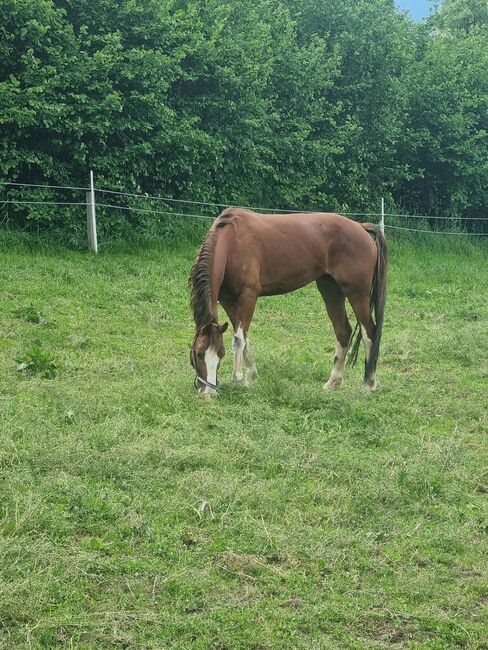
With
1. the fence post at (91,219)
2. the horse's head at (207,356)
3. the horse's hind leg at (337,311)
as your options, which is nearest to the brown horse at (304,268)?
the horse's hind leg at (337,311)

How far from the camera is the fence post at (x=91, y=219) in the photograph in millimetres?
10938

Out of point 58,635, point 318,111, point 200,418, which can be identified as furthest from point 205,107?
point 58,635

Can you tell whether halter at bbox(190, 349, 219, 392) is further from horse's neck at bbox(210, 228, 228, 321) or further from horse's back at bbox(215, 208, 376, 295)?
horse's back at bbox(215, 208, 376, 295)

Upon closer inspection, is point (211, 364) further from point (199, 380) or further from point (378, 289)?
point (378, 289)

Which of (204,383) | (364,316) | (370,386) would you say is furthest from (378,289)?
(204,383)

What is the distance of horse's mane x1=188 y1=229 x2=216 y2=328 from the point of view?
19.5 ft

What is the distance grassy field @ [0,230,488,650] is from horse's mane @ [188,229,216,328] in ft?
1.79

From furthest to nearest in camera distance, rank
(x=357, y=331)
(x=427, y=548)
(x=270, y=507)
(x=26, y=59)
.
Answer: (x=26, y=59) → (x=357, y=331) → (x=270, y=507) → (x=427, y=548)

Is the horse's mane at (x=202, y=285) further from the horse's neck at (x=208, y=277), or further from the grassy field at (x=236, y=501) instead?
the grassy field at (x=236, y=501)

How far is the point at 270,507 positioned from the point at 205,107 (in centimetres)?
1016

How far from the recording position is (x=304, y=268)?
22.5ft

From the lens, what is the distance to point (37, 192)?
11.0 meters

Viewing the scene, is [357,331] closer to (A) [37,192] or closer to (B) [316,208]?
(A) [37,192]

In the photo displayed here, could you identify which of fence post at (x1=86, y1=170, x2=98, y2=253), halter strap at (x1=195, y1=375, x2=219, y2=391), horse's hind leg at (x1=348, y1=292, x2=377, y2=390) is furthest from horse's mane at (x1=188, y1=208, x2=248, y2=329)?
fence post at (x1=86, y1=170, x2=98, y2=253)
